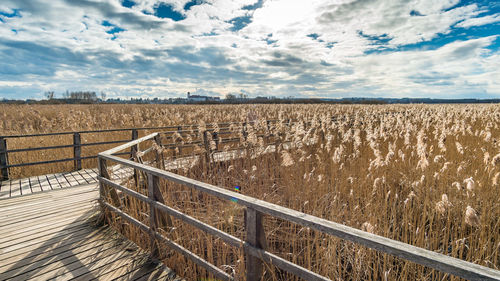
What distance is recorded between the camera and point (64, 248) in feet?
12.5

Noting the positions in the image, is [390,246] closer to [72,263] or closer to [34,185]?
[72,263]

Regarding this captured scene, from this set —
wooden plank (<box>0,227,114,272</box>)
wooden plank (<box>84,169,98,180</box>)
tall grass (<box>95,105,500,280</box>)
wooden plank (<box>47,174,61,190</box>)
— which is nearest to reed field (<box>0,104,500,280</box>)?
tall grass (<box>95,105,500,280</box>)

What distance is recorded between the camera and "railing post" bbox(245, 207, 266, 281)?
231 centimetres

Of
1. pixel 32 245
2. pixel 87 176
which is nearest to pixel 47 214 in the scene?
pixel 32 245

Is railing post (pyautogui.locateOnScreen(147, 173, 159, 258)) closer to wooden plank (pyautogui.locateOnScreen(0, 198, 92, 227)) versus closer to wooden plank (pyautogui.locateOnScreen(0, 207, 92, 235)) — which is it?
wooden plank (pyautogui.locateOnScreen(0, 207, 92, 235))

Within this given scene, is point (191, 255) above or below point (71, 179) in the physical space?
above

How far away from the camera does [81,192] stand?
20.6 ft

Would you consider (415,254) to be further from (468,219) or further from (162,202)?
(162,202)

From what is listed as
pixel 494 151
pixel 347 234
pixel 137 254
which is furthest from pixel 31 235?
pixel 494 151

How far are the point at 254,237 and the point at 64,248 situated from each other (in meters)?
3.19

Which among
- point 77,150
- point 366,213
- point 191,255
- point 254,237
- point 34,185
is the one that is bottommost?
point 34,185

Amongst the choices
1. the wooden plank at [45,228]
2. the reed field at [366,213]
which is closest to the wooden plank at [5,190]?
the wooden plank at [45,228]

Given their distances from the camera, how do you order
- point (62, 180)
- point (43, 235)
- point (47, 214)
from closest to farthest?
point (43, 235) < point (47, 214) < point (62, 180)

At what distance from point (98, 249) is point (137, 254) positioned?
0.62 m
